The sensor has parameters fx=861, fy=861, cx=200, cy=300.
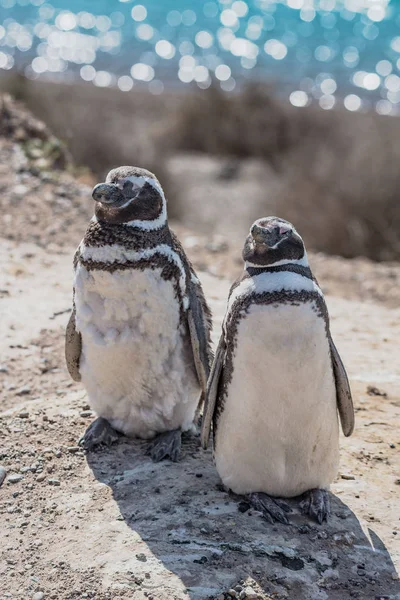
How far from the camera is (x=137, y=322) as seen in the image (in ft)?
11.6

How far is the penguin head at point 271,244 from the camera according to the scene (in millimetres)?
2998

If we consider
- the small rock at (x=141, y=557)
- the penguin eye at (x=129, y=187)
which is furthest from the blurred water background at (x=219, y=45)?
the small rock at (x=141, y=557)

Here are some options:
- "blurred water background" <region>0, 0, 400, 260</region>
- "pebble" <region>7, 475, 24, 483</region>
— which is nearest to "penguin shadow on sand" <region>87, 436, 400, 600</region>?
"pebble" <region>7, 475, 24, 483</region>

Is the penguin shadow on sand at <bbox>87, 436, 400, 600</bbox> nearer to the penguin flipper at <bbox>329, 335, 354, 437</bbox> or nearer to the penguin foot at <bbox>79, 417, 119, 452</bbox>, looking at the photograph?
the penguin foot at <bbox>79, 417, 119, 452</bbox>

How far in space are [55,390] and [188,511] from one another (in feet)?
4.60

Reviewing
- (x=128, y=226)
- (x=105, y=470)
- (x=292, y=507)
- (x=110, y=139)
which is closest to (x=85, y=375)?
(x=105, y=470)

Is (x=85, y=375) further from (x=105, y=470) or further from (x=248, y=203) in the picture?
(x=248, y=203)

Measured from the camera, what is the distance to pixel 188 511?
10.9 feet

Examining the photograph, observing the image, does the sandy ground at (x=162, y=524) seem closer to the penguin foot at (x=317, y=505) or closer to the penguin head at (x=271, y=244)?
the penguin foot at (x=317, y=505)

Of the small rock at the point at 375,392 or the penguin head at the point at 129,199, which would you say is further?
the small rock at the point at 375,392

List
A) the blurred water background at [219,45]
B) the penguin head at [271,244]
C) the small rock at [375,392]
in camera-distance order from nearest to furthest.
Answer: the penguin head at [271,244] → the small rock at [375,392] → the blurred water background at [219,45]

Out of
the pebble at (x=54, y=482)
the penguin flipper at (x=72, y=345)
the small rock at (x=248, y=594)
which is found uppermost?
the penguin flipper at (x=72, y=345)

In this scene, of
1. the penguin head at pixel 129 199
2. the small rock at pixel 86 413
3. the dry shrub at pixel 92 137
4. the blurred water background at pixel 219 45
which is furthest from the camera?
the blurred water background at pixel 219 45

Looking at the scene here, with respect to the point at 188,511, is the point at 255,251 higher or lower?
higher
